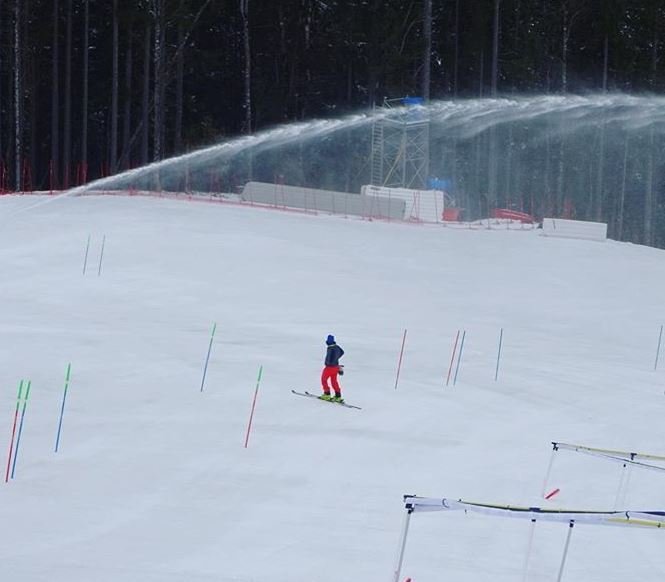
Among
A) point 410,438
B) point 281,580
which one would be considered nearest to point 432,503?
point 281,580

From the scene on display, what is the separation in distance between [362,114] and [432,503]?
51.4 meters

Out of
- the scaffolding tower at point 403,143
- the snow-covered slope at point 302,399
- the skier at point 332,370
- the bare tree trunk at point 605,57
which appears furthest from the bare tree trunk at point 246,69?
the skier at point 332,370

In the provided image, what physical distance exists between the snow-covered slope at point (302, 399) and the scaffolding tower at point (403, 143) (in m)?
8.02

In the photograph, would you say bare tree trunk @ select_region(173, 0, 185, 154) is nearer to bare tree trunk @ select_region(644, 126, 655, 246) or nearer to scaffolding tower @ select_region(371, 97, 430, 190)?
scaffolding tower @ select_region(371, 97, 430, 190)

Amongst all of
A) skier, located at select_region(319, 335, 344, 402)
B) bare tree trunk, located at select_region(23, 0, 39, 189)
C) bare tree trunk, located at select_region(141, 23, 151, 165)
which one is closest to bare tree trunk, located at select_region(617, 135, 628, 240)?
bare tree trunk, located at select_region(141, 23, 151, 165)

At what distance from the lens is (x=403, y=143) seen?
42.5 meters

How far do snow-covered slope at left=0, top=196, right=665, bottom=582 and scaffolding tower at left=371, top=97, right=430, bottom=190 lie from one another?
26.3 ft

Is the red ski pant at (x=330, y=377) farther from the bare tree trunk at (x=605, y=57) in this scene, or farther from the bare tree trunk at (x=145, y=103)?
the bare tree trunk at (x=605, y=57)

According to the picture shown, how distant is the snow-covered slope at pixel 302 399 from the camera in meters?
12.1

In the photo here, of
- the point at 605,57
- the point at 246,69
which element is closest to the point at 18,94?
the point at 246,69

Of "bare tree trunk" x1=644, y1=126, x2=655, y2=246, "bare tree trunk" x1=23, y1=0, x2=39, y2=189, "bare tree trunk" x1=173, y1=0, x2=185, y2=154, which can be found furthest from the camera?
→ "bare tree trunk" x1=644, y1=126, x2=655, y2=246

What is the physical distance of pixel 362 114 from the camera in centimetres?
6022

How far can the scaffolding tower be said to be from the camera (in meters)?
42.8

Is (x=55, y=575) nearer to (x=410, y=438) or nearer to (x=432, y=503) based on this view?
(x=432, y=503)
